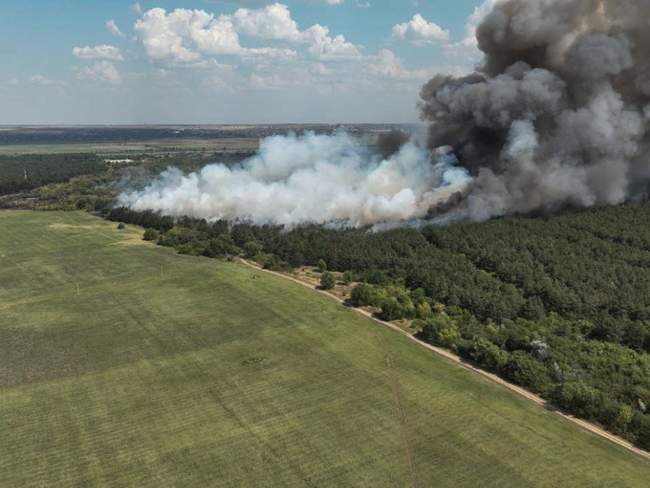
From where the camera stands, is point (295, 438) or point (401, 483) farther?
point (295, 438)

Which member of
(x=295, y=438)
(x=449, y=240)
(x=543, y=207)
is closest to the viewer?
(x=295, y=438)

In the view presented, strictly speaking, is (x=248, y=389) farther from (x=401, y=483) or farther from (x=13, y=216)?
(x=13, y=216)

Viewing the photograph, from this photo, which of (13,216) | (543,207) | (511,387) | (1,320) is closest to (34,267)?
(1,320)

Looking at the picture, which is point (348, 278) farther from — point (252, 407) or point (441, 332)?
point (252, 407)

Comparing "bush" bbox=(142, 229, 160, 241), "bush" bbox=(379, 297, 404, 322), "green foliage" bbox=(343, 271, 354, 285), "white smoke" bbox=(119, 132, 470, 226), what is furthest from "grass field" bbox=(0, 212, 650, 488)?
"bush" bbox=(142, 229, 160, 241)

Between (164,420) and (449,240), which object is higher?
(449,240)

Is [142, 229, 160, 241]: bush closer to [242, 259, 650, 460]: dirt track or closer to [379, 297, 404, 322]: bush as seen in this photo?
[242, 259, 650, 460]: dirt track

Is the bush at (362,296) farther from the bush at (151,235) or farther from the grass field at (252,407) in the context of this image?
the bush at (151,235)
